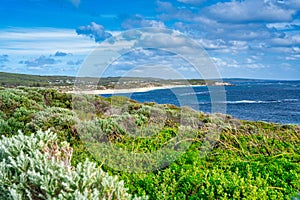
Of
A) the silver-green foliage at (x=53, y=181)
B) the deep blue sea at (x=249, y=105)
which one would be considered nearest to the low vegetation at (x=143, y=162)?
the silver-green foliage at (x=53, y=181)

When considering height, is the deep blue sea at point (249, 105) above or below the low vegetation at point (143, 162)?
below

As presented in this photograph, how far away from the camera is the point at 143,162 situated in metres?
Result: 6.21

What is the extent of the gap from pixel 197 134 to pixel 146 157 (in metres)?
2.07

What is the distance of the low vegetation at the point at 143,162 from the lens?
3.62 m

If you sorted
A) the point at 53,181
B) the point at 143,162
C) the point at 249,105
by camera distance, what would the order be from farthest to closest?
the point at 249,105, the point at 143,162, the point at 53,181

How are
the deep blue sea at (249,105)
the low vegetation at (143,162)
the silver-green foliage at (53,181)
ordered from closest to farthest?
the silver-green foliage at (53,181), the low vegetation at (143,162), the deep blue sea at (249,105)

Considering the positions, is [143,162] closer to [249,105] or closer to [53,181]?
[53,181]

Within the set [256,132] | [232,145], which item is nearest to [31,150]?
[232,145]

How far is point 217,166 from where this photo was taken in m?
5.95

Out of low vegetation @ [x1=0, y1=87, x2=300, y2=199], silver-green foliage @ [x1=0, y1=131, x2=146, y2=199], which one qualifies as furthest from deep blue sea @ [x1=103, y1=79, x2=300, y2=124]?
silver-green foliage @ [x1=0, y1=131, x2=146, y2=199]

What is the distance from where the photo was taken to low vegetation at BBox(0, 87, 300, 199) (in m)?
3.62

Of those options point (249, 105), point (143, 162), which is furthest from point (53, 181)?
point (249, 105)

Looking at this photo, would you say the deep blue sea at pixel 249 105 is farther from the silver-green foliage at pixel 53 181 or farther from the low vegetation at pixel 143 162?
the silver-green foliage at pixel 53 181

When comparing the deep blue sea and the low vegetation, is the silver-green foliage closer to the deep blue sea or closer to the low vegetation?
the low vegetation
